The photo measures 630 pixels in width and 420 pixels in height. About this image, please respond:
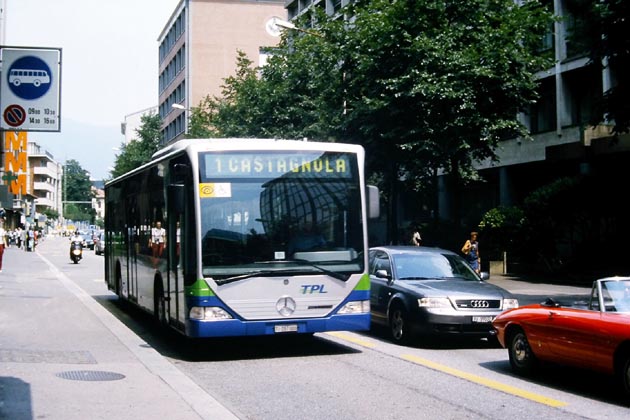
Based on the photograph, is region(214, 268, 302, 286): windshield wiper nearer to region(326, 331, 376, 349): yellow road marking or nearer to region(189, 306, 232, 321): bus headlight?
region(189, 306, 232, 321): bus headlight

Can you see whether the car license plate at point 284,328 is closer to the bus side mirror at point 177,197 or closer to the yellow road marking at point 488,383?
the yellow road marking at point 488,383

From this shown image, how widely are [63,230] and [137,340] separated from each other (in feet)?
484

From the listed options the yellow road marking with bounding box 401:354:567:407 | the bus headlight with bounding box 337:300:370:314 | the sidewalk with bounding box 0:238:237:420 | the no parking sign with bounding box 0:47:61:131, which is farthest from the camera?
the bus headlight with bounding box 337:300:370:314

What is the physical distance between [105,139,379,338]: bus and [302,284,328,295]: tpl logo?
0.01 metres

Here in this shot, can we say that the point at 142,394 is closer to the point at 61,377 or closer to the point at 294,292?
the point at 61,377

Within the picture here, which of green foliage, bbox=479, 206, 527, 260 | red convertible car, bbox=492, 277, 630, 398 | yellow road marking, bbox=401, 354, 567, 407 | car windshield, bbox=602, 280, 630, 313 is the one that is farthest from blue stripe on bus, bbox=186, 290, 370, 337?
green foliage, bbox=479, 206, 527, 260

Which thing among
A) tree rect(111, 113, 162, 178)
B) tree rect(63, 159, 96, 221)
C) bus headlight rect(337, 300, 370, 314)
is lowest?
bus headlight rect(337, 300, 370, 314)

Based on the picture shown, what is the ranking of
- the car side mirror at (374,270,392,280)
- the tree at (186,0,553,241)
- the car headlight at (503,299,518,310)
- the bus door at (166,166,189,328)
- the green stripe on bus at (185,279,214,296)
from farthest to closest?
the tree at (186,0,553,241)
the car side mirror at (374,270,392,280)
the car headlight at (503,299,518,310)
the bus door at (166,166,189,328)
the green stripe on bus at (185,279,214,296)

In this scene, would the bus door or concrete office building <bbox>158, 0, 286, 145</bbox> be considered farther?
concrete office building <bbox>158, 0, 286, 145</bbox>

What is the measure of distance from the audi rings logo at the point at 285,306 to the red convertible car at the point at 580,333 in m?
2.77

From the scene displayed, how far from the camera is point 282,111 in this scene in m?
34.0

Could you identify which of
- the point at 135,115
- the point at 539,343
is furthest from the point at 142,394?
the point at 135,115

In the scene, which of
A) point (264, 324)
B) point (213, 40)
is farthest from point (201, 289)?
point (213, 40)

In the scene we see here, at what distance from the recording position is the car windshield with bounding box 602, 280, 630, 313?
8.63 m
